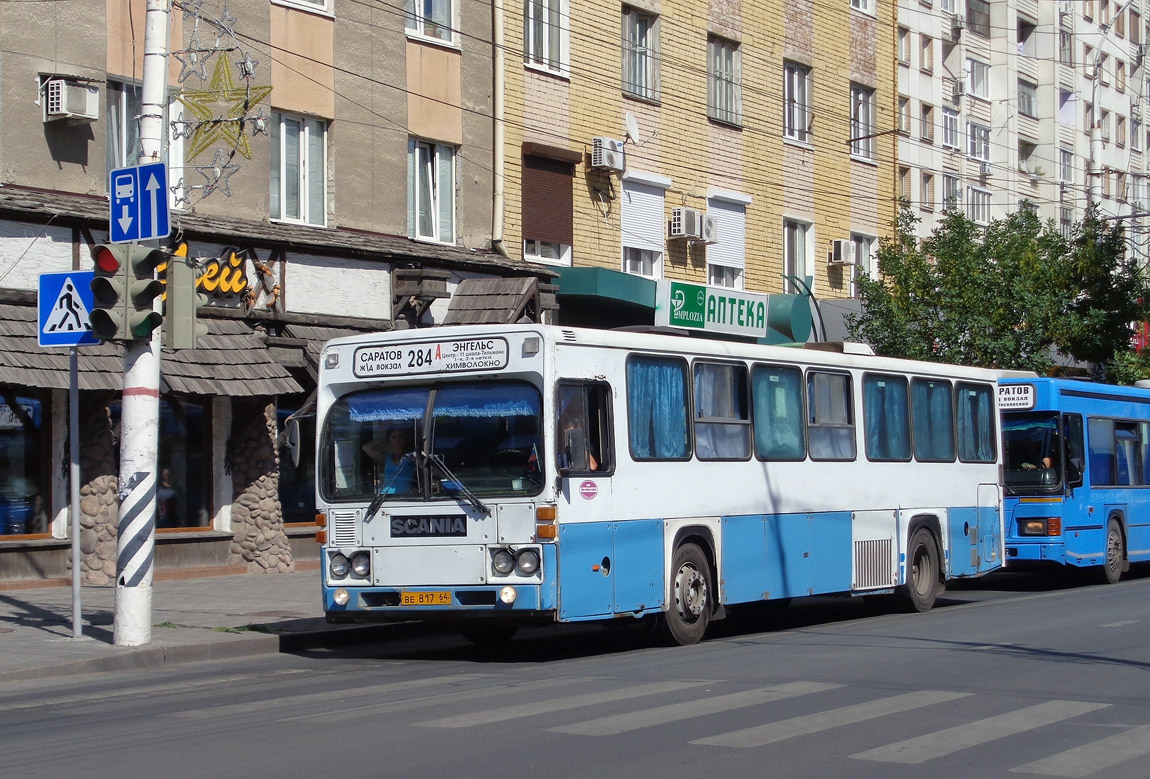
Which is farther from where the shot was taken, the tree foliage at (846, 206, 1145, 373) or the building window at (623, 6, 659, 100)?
the tree foliage at (846, 206, 1145, 373)

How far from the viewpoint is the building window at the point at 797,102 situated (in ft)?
111

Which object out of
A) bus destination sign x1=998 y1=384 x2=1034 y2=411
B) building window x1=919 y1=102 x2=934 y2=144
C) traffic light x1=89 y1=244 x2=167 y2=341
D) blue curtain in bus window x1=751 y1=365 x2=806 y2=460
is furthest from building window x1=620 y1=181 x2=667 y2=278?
traffic light x1=89 y1=244 x2=167 y2=341

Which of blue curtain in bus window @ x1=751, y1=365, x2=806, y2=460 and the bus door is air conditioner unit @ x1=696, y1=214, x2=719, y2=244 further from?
the bus door

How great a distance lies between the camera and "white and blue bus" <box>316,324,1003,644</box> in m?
12.3

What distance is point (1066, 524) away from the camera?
2142 centimetres

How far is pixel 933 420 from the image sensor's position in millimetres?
18312

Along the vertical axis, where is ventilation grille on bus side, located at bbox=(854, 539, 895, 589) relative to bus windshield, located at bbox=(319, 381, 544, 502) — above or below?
below

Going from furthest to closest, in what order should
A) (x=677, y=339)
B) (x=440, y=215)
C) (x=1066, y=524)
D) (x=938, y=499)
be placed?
(x=440, y=215) < (x=1066, y=524) < (x=938, y=499) < (x=677, y=339)

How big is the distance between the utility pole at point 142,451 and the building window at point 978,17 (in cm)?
3565

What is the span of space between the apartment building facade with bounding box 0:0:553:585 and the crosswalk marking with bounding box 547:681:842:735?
801cm

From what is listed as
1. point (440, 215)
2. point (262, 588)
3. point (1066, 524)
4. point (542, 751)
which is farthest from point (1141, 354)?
point (542, 751)

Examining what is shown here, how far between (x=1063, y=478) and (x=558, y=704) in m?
13.8

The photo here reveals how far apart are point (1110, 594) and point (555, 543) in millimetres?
10793

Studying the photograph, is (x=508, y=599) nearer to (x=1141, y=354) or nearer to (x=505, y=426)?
(x=505, y=426)
